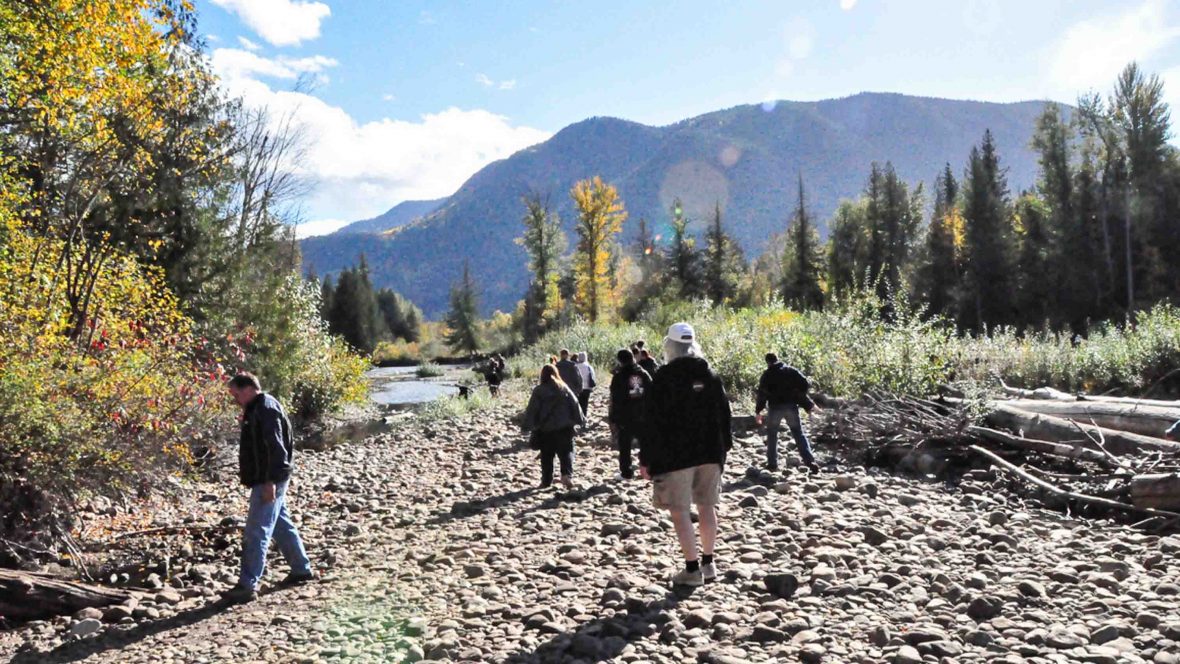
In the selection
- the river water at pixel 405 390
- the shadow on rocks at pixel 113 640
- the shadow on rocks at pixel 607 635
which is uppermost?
the shadow on rocks at pixel 607 635

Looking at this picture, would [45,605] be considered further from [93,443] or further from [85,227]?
[85,227]

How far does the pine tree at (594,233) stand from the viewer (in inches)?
2090

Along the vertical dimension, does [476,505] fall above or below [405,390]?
above

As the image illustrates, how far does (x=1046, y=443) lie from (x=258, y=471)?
9.06 meters

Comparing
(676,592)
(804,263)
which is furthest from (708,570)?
(804,263)

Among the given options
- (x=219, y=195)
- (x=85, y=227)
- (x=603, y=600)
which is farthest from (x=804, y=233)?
(x=603, y=600)

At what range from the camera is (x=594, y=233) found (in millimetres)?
53875

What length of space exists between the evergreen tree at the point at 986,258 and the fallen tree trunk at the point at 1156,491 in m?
43.5

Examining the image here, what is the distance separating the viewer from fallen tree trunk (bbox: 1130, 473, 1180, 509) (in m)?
6.97

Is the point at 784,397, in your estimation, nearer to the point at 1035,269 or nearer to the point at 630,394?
the point at 630,394

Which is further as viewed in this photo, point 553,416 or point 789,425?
point 789,425

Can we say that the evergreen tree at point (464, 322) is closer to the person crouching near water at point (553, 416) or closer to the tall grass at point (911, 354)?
the tall grass at point (911, 354)

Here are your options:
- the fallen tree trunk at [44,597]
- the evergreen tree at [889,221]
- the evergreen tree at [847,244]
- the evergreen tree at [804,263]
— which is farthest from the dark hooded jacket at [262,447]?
the evergreen tree at [847,244]

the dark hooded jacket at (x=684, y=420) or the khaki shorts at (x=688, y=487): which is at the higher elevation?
the dark hooded jacket at (x=684, y=420)
